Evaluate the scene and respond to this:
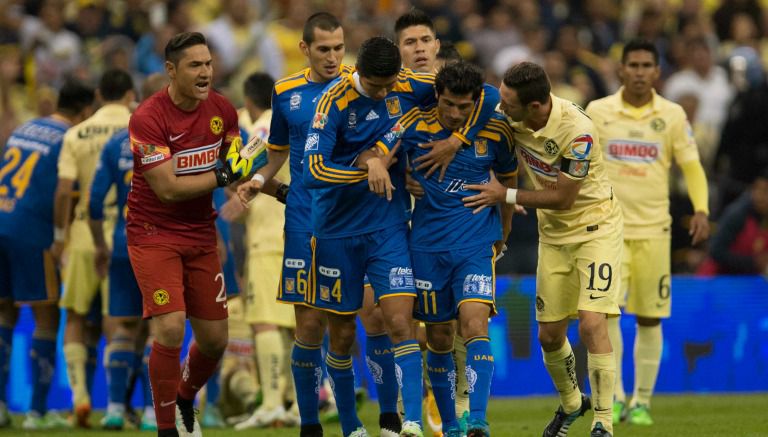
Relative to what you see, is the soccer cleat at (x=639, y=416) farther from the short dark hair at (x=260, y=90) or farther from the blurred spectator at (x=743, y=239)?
the blurred spectator at (x=743, y=239)

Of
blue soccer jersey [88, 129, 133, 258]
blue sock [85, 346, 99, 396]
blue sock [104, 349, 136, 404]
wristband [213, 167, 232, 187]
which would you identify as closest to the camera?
wristband [213, 167, 232, 187]

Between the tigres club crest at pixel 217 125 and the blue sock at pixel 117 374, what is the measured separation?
11.4 ft

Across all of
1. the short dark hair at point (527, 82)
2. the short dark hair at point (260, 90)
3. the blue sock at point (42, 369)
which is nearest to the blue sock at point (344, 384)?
the short dark hair at point (527, 82)

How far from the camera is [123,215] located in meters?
12.5

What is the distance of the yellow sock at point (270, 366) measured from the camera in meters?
12.8

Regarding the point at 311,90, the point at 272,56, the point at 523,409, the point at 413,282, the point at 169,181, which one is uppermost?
the point at 272,56

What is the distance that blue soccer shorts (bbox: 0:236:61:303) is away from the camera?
1292cm

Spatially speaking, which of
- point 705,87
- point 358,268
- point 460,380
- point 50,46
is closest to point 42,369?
point 460,380

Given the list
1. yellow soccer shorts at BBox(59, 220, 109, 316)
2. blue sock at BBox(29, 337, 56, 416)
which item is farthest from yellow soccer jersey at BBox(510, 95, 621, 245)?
blue sock at BBox(29, 337, 56, 416)

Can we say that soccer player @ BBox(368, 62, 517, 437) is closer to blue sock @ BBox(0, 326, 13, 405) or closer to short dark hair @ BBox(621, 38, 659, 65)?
short dark hair @ BBox(621, 38, 659, 65)

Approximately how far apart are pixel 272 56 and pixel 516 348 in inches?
230

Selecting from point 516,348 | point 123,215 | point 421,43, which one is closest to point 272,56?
point 516,348

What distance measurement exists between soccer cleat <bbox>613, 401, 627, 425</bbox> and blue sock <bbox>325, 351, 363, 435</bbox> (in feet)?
11.3

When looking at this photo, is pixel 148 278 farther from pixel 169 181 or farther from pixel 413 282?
pixel 413 282
